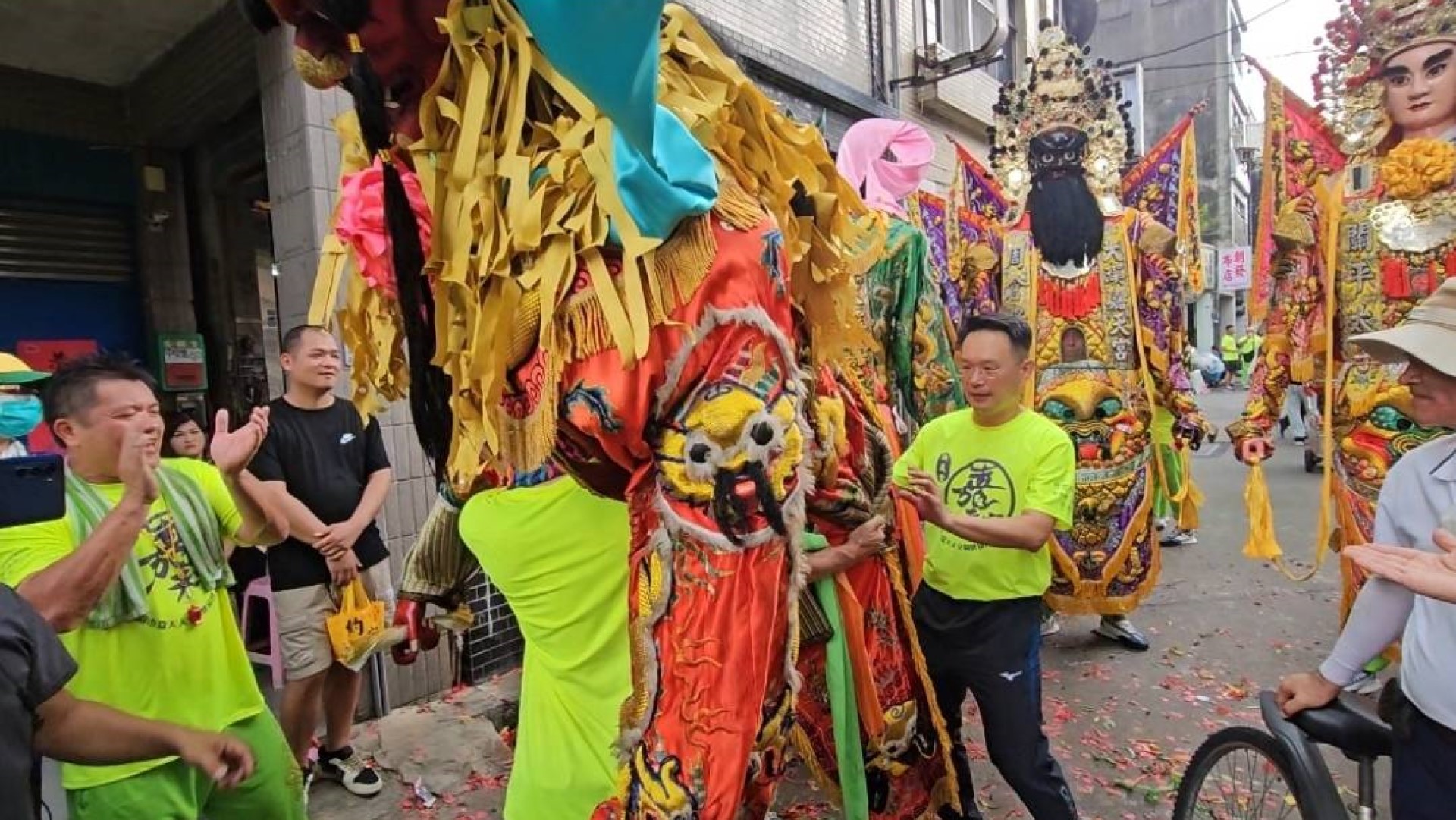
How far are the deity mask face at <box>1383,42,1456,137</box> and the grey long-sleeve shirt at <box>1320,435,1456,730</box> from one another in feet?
5.85

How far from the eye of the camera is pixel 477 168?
1.09m

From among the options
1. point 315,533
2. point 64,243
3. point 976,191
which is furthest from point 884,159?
point 64,243

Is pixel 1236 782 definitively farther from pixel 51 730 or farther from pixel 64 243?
pixel 64 243

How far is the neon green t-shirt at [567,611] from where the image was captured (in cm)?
128

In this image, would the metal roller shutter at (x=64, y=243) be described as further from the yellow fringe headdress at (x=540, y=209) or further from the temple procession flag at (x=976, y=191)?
the yellow fringe headdress at (x=540, y=209)

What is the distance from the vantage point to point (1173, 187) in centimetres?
475

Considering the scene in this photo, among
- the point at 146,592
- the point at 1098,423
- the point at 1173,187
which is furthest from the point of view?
the point at 1173,187

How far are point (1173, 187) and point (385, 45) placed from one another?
4.70 meters

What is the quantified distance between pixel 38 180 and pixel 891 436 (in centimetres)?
584

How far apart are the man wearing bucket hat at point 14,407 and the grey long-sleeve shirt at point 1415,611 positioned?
12.5 ft

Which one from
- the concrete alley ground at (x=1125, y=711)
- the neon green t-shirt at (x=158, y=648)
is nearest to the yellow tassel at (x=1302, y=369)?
the concrete alley ground at (x=1125, y=711)

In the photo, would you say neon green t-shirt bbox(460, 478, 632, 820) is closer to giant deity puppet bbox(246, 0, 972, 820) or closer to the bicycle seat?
giant deity puppet bbox(246, 0, 972, 820)

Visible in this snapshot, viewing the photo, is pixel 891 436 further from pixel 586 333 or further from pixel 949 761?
pixel 586 333

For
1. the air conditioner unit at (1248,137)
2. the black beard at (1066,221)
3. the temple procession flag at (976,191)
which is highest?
the air conditioner unit at (1248,137)
